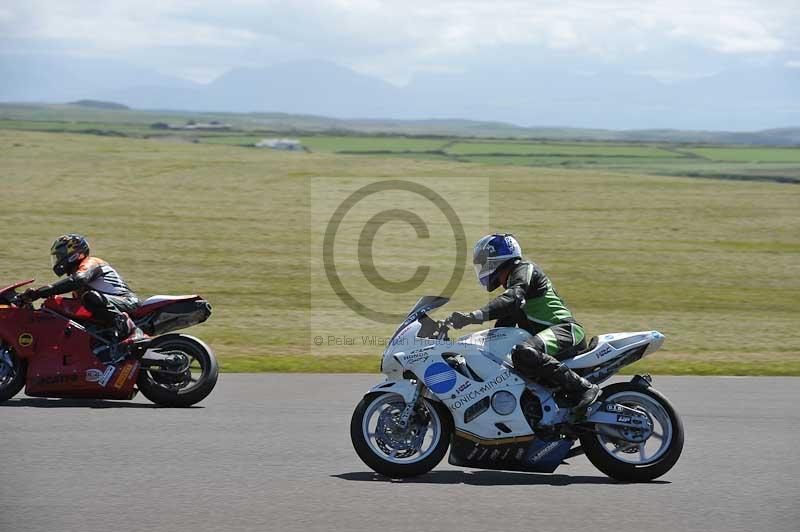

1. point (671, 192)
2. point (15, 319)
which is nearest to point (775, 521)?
A: point (15, 319)

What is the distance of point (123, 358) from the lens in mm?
10758

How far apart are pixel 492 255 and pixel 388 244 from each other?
65.1 ft

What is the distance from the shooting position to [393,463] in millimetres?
7570

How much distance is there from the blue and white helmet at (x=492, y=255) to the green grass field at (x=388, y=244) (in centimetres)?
625

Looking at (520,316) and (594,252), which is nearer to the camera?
(520,316)

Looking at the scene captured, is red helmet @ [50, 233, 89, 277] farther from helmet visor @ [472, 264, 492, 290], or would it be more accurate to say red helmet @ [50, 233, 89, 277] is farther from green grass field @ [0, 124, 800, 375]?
helmet visor @ [472, 264, 492, 290]

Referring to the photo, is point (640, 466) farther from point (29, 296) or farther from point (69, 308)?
point (29, 296)

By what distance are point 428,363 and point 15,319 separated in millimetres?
5113

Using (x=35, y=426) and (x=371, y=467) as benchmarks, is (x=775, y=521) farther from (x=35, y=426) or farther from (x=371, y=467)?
(x=35, y=426)

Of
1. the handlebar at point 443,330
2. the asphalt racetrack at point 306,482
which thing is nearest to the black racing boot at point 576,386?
the asphalt racetrack at point 306,482

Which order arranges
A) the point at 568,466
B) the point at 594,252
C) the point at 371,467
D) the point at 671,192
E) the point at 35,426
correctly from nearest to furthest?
1. the point at 371,467
2. the point at 568,466
3. the point at 35,426
4. the point at 594,252
5. the point at 671,192

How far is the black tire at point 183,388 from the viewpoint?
34.4ft

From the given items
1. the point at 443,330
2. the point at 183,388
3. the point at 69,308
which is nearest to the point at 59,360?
the point at 69,308

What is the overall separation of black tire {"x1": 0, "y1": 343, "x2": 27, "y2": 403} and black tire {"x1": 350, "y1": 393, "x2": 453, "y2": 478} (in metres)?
4.54
